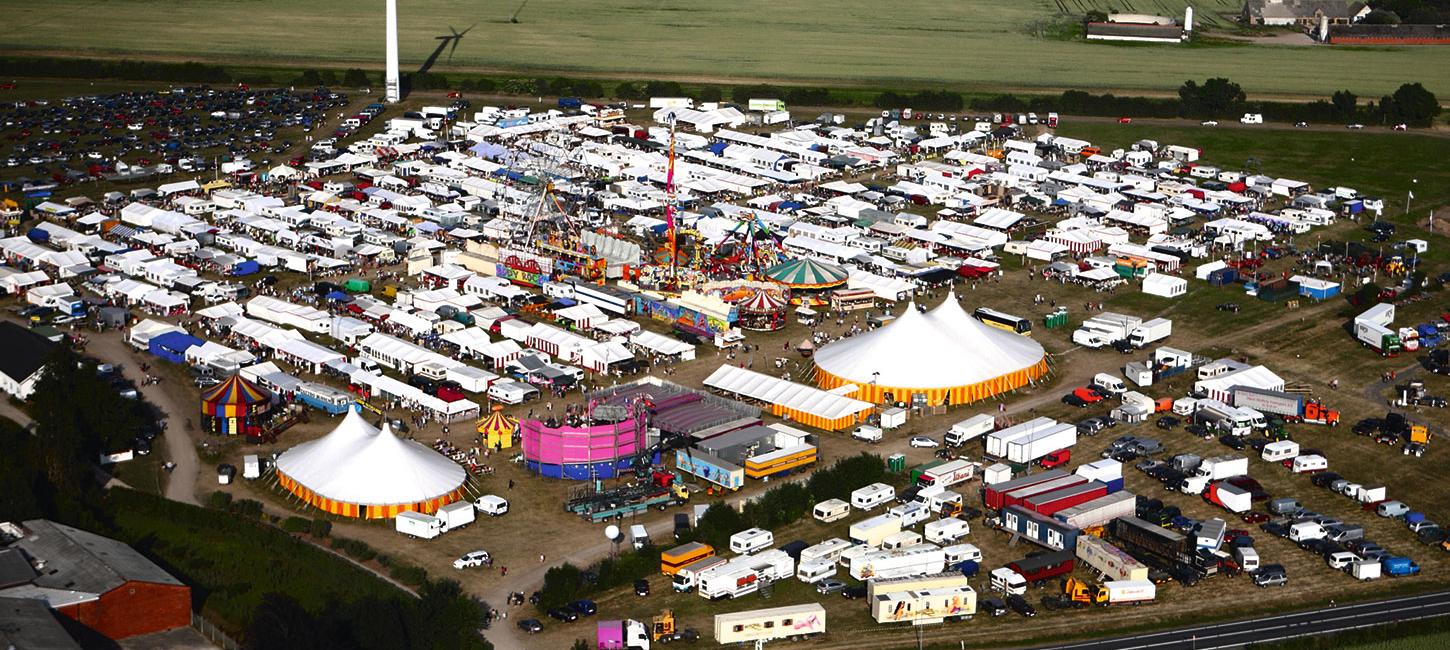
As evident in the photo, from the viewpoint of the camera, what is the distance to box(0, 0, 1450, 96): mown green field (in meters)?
110

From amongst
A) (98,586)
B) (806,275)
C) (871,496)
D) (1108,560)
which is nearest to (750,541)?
(871,496)

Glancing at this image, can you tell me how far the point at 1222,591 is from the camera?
39781 millimetres

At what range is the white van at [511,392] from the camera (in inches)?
2063

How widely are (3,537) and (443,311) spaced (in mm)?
22371

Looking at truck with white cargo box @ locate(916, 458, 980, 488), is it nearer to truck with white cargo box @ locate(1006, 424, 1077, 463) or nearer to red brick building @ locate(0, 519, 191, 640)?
truck with white cargo box @ locate(1006, 424, 1077, 463)

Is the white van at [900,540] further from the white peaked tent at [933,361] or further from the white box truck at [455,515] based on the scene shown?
the white box truck at [455,515]

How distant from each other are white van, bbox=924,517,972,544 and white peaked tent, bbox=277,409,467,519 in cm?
1278

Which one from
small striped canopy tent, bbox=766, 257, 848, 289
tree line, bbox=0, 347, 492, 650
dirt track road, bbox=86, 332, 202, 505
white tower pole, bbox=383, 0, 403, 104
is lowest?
dirt track road, bbox=86, 332, 202, 505

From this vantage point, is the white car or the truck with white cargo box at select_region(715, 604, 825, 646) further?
the white car

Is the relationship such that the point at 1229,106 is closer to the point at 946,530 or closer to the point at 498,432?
the point at 946,530

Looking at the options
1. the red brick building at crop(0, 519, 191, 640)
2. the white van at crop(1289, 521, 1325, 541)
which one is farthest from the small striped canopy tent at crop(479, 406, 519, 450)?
the white van at crop(1289, 521, 1325, 541)

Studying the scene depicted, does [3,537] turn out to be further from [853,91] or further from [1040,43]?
[1040,43]

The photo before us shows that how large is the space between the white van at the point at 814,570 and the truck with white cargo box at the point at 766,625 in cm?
262

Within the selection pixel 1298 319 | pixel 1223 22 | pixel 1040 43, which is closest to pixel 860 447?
pixel 1298 319
